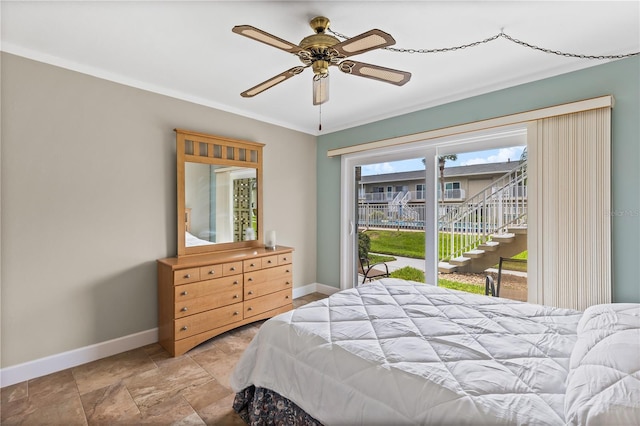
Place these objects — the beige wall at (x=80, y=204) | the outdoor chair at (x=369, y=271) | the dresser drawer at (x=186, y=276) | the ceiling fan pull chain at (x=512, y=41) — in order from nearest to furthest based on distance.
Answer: the ceiling fan pull chain at (x=512, y=41)
the beige wall at (x=80, y=204)
the dresser drawer at (x=186, y=276)
the outdoor chair at (x=369, y=271)

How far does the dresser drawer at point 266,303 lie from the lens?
3121 mm

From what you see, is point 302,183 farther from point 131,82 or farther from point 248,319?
point 131,82

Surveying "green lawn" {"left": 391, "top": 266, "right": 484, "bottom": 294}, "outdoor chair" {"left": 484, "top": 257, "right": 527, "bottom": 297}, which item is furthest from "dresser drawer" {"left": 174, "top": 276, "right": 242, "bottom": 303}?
"outdoor chair" {"left": 484, "top": 257, "right": 527, "bottom": 297}

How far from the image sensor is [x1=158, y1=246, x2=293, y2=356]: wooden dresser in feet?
8.53

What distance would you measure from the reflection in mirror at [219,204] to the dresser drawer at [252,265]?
0.48 metres

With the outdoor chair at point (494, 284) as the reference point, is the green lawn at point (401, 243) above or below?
above

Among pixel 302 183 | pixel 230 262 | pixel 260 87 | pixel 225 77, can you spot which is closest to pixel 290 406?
pixel 230 262

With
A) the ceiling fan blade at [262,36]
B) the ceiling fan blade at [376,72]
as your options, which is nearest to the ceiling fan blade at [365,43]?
the ceiling fan blade at [376,72]

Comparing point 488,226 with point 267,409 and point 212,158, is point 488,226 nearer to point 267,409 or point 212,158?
point 267,409

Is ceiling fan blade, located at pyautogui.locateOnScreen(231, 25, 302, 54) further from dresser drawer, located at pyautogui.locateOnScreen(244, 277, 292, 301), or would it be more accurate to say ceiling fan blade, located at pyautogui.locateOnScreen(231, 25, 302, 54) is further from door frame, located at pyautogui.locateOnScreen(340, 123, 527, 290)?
dresser drawer, located at pyautogui.locateOnScreen(244, 277, 292, 301)

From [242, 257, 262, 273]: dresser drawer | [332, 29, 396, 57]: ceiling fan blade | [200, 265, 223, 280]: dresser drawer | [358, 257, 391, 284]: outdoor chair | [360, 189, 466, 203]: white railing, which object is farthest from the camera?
[358, 257, 391, 284]: outdoor chair

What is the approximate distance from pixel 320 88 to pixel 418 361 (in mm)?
1758

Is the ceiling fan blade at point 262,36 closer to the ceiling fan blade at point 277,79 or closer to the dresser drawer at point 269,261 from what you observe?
the ceiling fan blade at point 277,79

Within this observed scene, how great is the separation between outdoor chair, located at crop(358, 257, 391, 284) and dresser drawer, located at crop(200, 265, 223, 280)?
2034 millimetres
